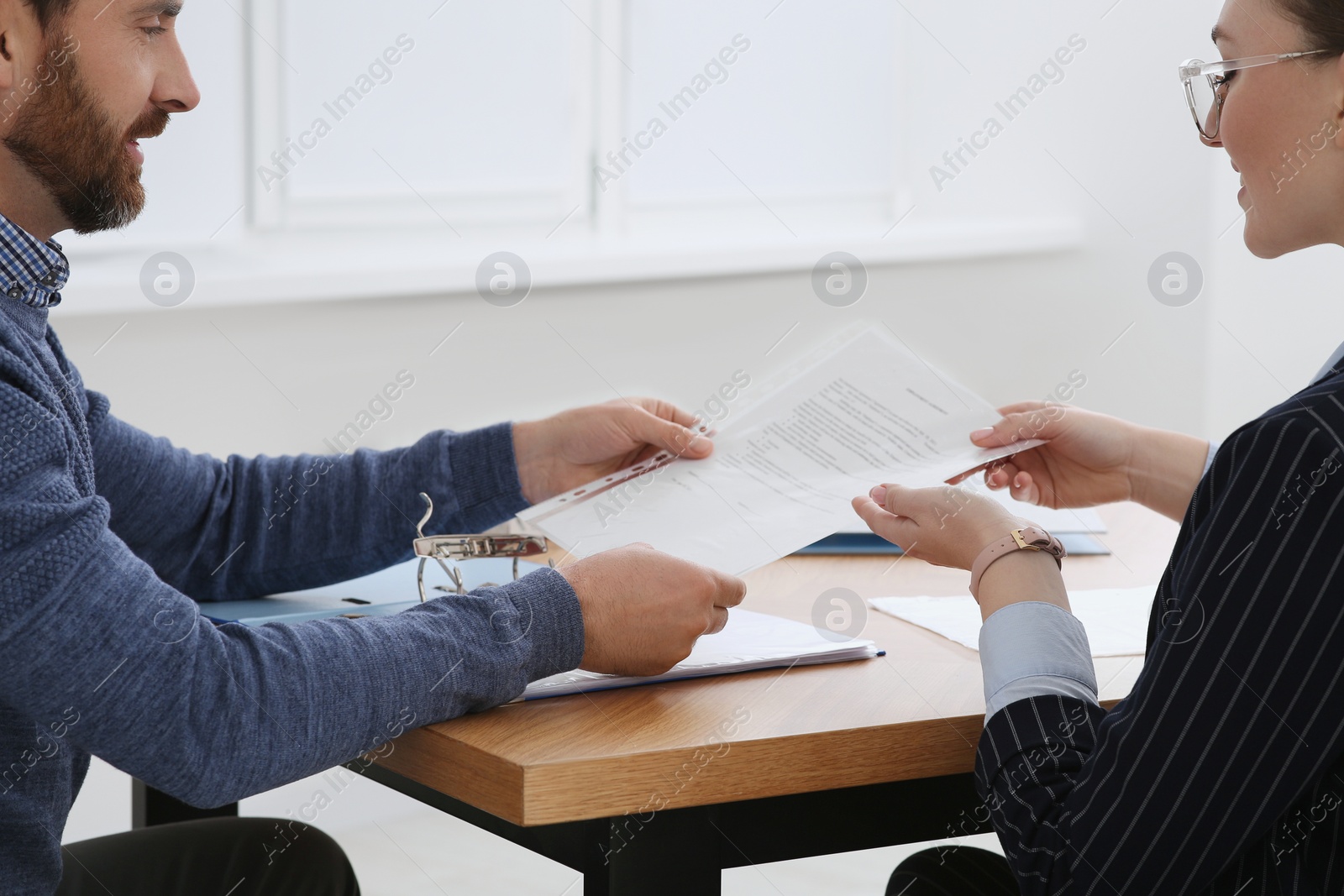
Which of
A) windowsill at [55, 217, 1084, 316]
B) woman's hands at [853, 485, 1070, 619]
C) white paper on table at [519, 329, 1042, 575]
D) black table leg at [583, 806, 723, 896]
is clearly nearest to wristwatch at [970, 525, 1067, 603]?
woman's hands at [853, 485, 1070, 619]

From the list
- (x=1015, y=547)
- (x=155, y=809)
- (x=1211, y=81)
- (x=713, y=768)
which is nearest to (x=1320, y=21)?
(x=1211, y=81)

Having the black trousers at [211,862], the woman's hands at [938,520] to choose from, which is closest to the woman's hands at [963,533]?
the woman's hands at [938,520]

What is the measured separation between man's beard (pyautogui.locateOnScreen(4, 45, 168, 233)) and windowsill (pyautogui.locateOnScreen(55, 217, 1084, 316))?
2.95 feet

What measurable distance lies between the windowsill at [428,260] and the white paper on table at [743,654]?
1.28m

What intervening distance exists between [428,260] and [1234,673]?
2.03 meters

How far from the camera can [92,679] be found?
0.84m

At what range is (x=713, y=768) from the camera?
903mm

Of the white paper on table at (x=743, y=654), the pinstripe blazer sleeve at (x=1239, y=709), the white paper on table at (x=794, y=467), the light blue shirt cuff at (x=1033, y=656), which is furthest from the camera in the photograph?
the white paper on table at (x=794, y=467)

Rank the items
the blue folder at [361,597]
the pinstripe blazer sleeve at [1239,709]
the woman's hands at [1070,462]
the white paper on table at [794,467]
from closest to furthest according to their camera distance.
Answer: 1. the pinstripe blazer sleeve at [1239,709]
2. the white paper on table at [794,467]
3. the blue folder at [361,597]
4. the woman's hands at [1070,462]

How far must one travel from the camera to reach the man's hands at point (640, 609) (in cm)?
102

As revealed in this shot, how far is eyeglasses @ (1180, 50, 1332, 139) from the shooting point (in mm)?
993

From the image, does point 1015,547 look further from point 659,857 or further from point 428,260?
point 428,260

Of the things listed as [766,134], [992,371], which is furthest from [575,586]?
[992,371]

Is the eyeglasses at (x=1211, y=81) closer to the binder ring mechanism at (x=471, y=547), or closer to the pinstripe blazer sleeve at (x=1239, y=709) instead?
the pinstripe blazer sleeve at (x=1239, y=709)
